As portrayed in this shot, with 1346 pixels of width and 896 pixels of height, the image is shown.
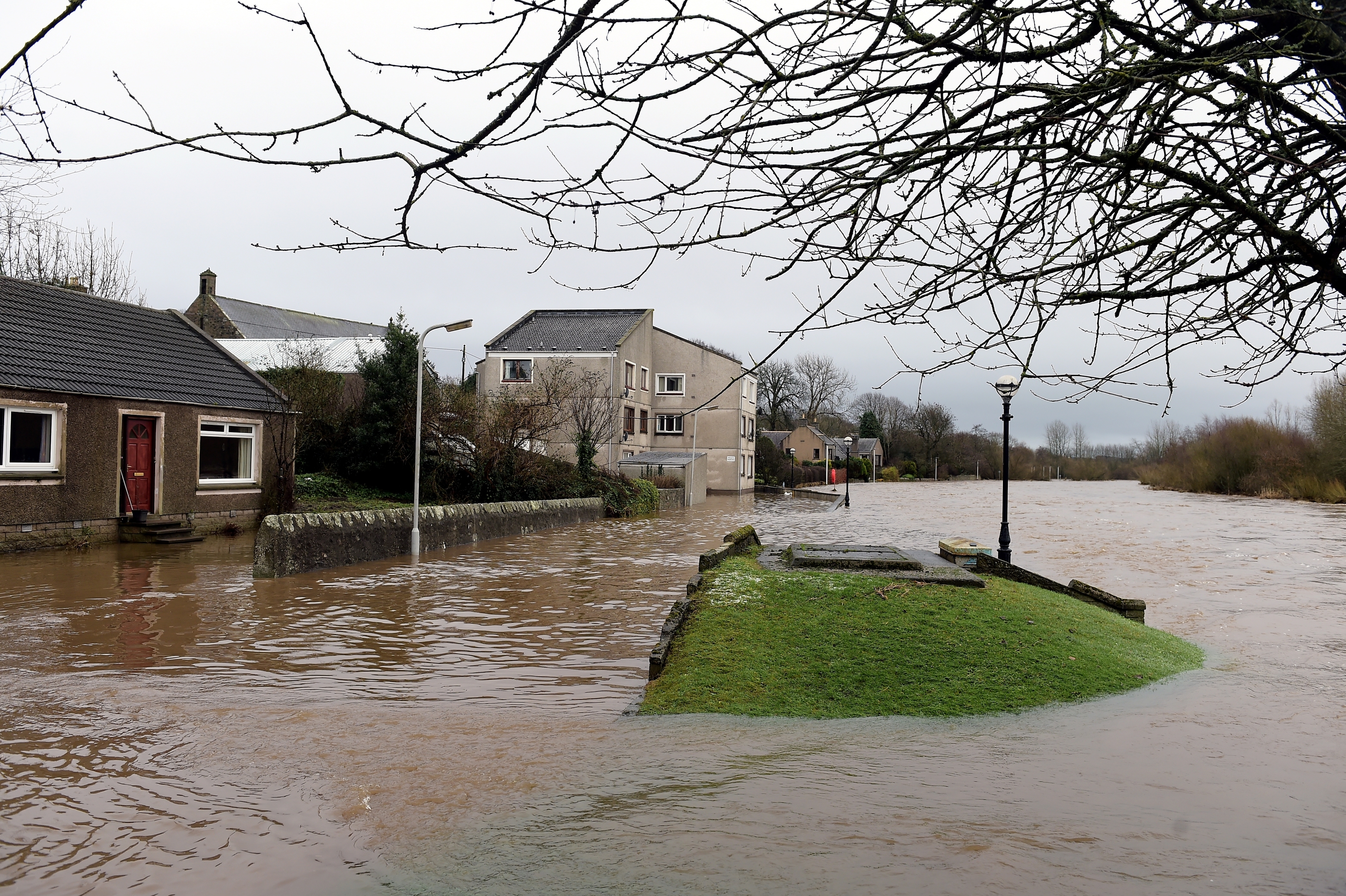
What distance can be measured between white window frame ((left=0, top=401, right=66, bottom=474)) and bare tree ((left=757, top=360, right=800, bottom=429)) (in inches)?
2725

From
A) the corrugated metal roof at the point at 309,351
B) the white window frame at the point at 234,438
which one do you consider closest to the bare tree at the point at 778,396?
the corrugated metal roof at the point at 309,351

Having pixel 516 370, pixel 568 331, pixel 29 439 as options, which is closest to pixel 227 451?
pixel 29 439

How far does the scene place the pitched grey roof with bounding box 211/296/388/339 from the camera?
59.4 metres

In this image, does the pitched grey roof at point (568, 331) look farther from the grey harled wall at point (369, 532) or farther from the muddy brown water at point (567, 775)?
the muddy brown water at point (567, 775)

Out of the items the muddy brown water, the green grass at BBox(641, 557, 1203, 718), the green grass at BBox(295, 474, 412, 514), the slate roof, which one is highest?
the slate roof

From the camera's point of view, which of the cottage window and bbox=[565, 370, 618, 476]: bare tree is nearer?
bbox=[565, 370, 618, 476]: bare tree

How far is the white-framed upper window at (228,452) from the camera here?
75.6ft

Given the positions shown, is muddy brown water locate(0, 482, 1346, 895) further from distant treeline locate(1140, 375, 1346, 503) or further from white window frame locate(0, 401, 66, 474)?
distant treeline locate(1140, 375, 1346, 503)

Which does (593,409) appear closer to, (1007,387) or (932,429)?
(1007,387)

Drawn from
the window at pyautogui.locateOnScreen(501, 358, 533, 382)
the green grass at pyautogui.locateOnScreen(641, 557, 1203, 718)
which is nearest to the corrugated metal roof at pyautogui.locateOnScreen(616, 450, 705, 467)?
the window at pyautogui.locateOnScreen(501, 358, 533, 382)

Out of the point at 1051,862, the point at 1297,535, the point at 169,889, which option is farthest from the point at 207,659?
the point at 1297,535

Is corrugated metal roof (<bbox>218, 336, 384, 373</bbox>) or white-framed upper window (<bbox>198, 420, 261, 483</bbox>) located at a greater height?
corrugated metal roof (<bbox>218, 336, 384, 373</bbox>)

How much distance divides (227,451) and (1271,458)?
65.4 m

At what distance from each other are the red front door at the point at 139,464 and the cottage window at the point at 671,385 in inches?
1558
